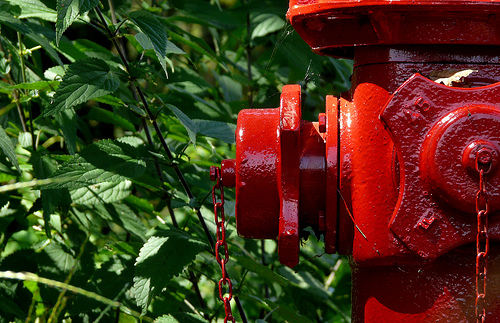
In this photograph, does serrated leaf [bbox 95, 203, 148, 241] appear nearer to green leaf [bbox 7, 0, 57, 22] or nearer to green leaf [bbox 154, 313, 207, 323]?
green leaf [bbox 154, 313, 207, 323]

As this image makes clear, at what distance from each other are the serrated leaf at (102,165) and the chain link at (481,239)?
2.67ft

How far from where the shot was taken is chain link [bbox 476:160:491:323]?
2.91 feet

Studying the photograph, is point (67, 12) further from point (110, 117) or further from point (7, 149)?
point (110, 117)

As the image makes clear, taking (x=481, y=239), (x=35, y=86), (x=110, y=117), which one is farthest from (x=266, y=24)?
(x=481, y=239)

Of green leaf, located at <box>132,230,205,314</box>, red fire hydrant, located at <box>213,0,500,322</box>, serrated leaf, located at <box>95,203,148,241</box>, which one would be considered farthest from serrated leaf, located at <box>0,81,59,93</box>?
red fire hydrant, located at <box>213,0,500,322</box>

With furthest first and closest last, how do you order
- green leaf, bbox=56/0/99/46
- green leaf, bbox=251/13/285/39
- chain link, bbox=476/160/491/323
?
green leaf, bbox=251/13/285/39 → green leaf, bbox=56/0/99/46 → chain link, bbox=476/160/491/323

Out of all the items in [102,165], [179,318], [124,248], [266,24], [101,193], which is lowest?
[179,318]

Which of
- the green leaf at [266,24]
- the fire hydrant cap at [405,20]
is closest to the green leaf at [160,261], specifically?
the fire hydrant cap at [405,20]

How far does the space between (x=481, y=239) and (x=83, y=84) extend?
0.95 meters

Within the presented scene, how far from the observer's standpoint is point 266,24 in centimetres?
229

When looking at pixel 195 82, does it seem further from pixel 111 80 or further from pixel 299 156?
pixel 299 156

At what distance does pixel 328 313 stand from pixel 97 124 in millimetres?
1441

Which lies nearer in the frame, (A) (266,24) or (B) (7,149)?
(B) (7,149)

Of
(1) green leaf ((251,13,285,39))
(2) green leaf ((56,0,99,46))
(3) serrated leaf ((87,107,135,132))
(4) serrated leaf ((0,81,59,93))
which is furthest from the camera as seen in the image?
(1) green leaf ((251,13,285,39))
